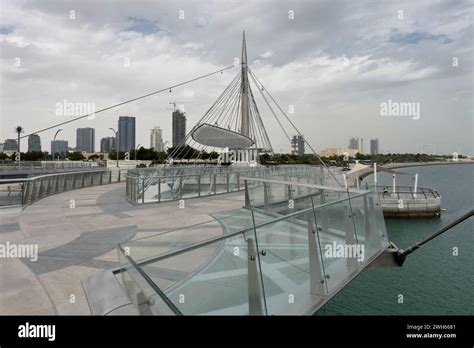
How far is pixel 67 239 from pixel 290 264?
18.0ft

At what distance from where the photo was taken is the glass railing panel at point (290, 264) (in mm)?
3891

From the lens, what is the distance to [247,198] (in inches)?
444

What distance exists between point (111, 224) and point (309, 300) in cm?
653

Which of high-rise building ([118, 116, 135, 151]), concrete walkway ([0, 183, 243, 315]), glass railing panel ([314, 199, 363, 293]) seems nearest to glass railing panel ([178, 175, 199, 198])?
concrete walkway ([0, 183, 243, 315])

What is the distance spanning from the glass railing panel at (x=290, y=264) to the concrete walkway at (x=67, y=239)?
2151 millimetres

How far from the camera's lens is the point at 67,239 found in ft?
24.5

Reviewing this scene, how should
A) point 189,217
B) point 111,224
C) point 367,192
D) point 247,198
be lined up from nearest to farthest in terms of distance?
point 367,192, point 111,224, point 189,217, point 247,198

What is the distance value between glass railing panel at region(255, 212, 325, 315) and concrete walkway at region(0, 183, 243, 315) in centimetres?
215

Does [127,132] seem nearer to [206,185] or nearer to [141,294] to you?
[206,185]

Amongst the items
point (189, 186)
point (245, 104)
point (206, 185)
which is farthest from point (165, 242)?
point (245, 104)

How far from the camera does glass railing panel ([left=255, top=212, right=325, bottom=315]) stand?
12.8 feet
